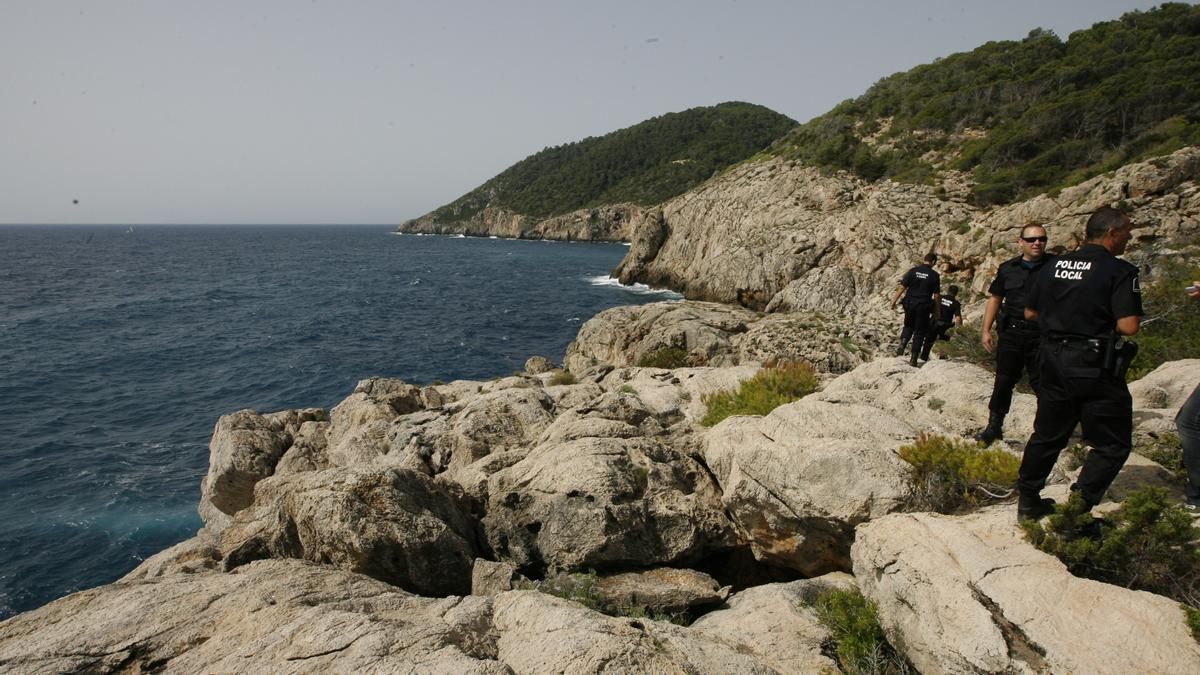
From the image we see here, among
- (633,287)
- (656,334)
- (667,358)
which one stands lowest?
(633,287)

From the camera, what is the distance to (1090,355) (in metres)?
→ 5.10

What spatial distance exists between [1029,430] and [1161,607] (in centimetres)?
399

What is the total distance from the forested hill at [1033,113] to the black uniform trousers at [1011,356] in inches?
1010

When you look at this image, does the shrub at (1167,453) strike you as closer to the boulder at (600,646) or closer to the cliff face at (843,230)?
the boulder at (600,646)

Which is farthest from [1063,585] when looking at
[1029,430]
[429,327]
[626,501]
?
[429,327]

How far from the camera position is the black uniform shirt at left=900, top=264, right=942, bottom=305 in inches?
499

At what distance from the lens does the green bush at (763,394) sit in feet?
38.6

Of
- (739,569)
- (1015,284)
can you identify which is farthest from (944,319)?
(739,569)

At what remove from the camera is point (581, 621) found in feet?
18.4

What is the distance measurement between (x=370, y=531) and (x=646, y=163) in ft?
544

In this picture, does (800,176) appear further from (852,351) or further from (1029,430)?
(1029,430)

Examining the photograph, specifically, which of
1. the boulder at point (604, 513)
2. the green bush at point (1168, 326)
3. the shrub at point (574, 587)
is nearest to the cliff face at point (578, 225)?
the green bush at point (1168, 326)

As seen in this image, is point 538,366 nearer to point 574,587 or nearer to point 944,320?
point 944,320

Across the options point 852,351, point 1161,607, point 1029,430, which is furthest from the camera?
point 852,351
